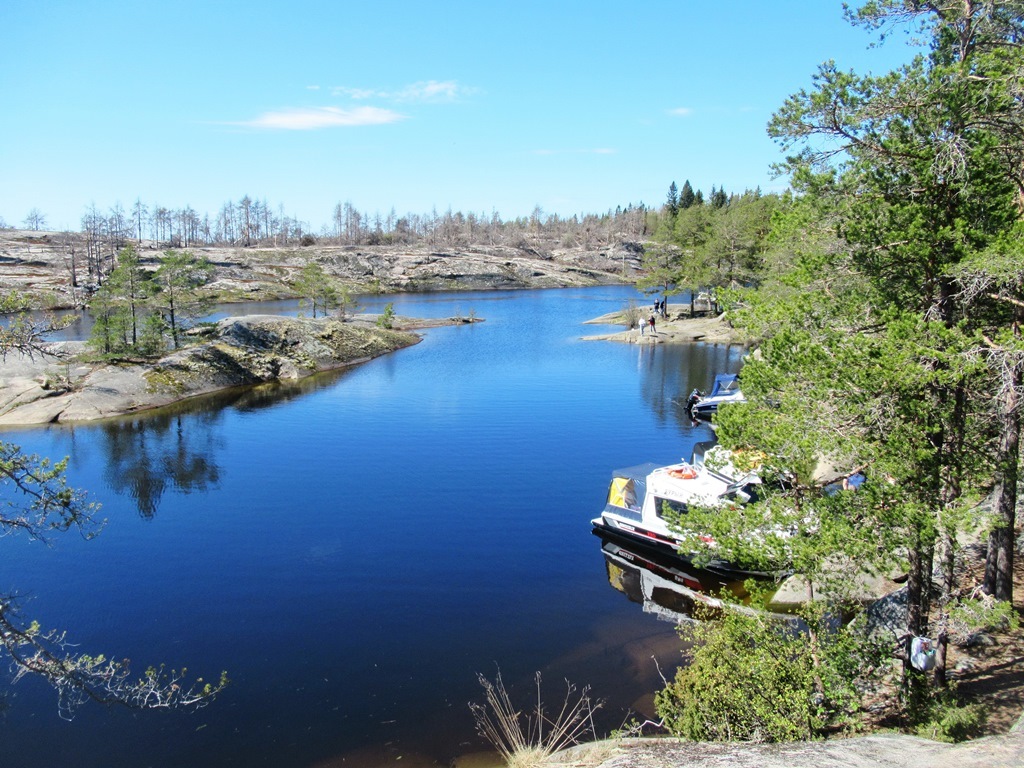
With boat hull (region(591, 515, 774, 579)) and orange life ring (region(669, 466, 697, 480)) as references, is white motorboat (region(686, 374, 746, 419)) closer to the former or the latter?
orange life ring (region(669, 466, 697, 480))

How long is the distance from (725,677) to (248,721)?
9.59 m

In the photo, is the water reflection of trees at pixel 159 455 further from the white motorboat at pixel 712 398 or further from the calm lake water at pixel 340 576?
the white motorboat at pixel 712 398

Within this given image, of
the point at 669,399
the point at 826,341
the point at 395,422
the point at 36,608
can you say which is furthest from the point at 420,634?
the point at 669,399

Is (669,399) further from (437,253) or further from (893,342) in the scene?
(437,253)

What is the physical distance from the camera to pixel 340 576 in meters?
20.0

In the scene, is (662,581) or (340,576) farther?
(662,581)

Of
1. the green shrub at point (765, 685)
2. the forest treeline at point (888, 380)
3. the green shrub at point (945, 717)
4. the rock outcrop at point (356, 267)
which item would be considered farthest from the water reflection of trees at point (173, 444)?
the rock outcrop at point (356, 267)

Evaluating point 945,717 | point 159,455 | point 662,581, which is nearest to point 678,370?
point 662,581

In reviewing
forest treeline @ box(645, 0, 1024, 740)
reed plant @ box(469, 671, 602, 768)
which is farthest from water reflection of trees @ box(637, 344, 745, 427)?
forest treeline @ box(645, 0, 1024, 740)

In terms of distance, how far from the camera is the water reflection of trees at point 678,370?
40312mm

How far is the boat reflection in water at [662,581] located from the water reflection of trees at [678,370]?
1568 centimetres

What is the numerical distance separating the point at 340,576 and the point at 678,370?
36.4 m

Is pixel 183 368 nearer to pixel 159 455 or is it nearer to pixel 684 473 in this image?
pixel 159 455

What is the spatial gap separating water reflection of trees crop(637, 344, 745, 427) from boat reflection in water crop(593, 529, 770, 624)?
15680 mm
